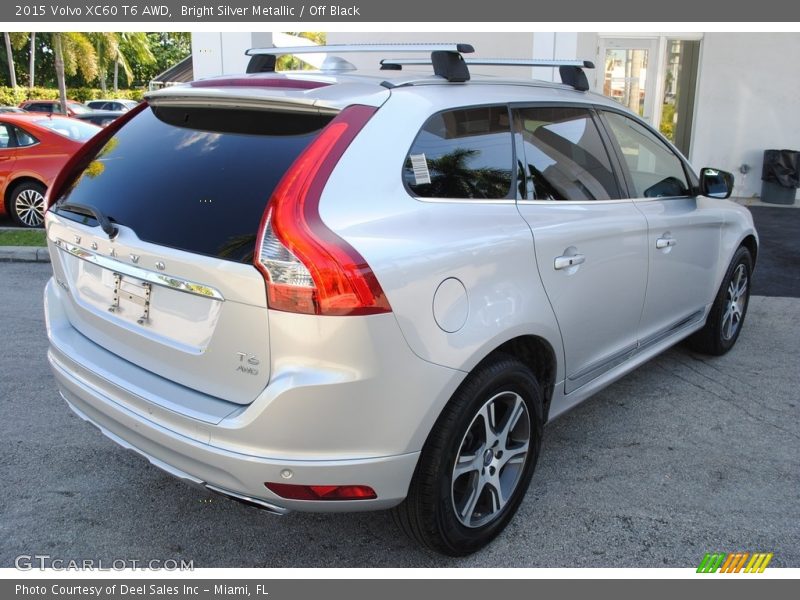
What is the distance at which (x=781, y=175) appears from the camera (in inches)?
464

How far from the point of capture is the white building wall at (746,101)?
11852mm

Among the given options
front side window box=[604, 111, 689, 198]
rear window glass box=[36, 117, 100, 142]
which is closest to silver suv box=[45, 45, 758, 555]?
front side window box=[604, 111, 689, 198]

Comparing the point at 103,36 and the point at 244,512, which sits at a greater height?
the point at 103,36

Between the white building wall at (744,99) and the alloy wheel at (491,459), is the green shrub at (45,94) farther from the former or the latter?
the alloy wheel at (491,459)

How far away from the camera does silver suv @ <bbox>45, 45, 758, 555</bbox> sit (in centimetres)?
234

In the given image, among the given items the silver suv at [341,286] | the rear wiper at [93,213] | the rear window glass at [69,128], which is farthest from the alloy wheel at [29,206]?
the rear wiper at [93,213]

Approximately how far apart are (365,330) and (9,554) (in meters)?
1.80

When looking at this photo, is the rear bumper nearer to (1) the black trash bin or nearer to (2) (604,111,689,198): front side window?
(2) (604,111,689,198): front side window

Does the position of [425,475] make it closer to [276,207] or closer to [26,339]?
[276,207]

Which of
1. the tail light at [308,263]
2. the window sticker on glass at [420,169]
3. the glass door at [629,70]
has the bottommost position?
the tail light at [308,263]

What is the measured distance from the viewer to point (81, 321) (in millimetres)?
3031

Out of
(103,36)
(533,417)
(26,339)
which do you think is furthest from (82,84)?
(533,417)

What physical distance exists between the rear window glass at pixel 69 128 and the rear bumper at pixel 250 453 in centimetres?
862

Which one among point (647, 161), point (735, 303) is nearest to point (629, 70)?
point (735, 303)
